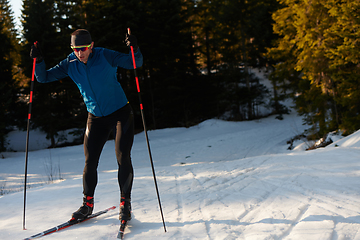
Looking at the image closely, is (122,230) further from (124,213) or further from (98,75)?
(98,75)

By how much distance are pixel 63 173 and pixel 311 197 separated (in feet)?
29.9

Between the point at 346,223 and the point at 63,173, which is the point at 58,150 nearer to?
the point at 63,173

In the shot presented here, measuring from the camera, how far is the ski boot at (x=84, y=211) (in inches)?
113

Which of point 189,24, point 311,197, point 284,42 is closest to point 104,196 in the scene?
point 311,197

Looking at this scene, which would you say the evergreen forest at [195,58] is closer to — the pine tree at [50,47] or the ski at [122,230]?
the pine tree at [50,47]

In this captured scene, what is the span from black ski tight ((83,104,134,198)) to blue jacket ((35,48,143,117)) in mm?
99

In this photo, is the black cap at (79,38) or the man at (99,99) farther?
the man at (99,99)

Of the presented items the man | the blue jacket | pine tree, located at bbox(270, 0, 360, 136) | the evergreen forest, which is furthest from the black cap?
the evergreen forest

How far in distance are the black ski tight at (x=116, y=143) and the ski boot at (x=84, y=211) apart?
75 millimetres

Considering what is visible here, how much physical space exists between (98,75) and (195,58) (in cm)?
1939

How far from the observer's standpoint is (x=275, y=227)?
2.62m

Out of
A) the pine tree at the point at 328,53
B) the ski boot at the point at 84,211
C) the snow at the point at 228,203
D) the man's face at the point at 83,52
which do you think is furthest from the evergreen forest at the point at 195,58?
the ski boot at the point at 84,211

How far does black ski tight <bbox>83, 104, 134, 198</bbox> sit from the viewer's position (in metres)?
2.82

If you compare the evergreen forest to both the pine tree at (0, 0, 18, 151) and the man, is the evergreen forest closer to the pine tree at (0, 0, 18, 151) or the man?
the pine tree at (0, 0, 18, 151)
